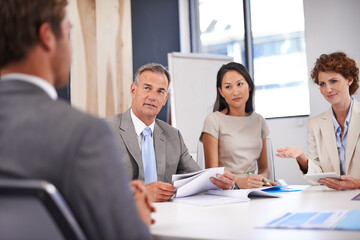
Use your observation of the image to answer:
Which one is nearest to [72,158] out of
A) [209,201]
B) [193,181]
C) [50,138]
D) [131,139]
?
[50,138]

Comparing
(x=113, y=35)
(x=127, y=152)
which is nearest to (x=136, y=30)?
(x=113, y=35)

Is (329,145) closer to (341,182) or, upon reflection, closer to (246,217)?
(341,182)

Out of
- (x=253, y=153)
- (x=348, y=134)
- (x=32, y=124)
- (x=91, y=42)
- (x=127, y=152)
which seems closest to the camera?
(x=32, y=124)

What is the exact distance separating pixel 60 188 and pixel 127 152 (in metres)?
1.64

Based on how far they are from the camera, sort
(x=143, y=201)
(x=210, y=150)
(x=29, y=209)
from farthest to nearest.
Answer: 1. (x=210, y=150)
2. (x=143, y=201)
3. (x=29, y=209)

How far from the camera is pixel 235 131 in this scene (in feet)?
9.85

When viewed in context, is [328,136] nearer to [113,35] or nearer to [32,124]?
[32,124]

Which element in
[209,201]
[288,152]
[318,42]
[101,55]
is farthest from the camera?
[318,42]

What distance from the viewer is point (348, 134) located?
2.59 metres

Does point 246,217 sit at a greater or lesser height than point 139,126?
lesser

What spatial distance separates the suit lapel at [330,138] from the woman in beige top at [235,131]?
1.71ft

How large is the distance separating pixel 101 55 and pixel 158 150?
96.6 inches

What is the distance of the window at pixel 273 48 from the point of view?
5141 mm

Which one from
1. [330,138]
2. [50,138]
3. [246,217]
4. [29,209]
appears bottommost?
[246,217]
